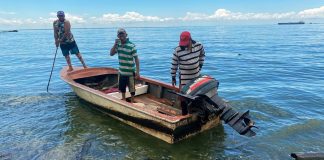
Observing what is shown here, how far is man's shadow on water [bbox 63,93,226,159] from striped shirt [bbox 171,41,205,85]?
1574 mm

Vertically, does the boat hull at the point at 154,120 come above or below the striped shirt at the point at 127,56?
below

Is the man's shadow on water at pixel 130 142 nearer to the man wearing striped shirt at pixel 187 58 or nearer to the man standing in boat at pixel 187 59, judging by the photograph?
the man standing in boat at pixel 187 59

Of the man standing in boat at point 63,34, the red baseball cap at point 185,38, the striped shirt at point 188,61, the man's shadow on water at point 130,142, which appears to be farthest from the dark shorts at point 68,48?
the red baseball cap at point 185,38

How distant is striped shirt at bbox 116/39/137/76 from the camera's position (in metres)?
8.06

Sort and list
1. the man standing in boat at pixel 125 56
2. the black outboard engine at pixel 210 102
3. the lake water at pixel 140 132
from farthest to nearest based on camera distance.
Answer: the man standing in boat at pixel 125 56 < the lake water at pixel 140 132 < the black outboard engine at pixel 210 102

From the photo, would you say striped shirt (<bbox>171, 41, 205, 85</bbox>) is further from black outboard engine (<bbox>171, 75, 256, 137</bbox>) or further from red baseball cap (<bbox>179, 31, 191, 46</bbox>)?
black outboard engine (<bbox>171, 75, 256, 137</bbox>)

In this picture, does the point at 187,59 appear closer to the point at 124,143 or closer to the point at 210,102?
the point at 210,102

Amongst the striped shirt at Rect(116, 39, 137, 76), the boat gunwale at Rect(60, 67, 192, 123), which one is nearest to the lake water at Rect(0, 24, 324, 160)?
the boat gunwale at Rect(60, 67, 192, 123)

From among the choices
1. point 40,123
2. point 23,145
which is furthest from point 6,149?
point 40,123

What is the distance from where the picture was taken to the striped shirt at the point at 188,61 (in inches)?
281

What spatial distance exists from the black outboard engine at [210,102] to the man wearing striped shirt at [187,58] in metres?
0.47

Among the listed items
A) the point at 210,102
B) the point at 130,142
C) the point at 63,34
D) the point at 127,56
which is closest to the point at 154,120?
the point at 130,142

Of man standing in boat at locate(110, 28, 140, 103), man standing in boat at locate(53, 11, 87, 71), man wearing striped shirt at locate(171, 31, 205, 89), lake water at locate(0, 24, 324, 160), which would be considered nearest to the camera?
man wearing striped shirt at locate(171, 31, 205, 89)

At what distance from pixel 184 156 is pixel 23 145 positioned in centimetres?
405
